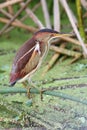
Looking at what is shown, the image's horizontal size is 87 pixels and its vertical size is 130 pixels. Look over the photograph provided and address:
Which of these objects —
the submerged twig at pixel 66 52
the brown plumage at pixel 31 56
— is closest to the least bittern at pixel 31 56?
the brown plumage at pixel 31 56

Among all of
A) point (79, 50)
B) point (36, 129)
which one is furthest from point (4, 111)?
point (79, 50)

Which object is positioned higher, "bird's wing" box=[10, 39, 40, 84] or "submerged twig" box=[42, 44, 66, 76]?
"submerged twig" box=[42, 44, 66, 76]

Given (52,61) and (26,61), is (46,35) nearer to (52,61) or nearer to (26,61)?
(26,61)

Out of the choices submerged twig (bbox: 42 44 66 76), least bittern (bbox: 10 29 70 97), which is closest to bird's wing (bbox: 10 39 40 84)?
least bittern (bbox: 10 29 70 97)

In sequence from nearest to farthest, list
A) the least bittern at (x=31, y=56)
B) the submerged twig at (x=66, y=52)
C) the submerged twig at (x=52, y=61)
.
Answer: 1. the least bittern at (x=31, y=56)
2. the submerged twig at (x=52, y=61)
3. the submerged twig at (x=66, y=52)

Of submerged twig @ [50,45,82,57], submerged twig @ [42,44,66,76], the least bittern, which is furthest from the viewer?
submerged twig @ [50,45,82,57]

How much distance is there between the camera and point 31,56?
2.71 metres

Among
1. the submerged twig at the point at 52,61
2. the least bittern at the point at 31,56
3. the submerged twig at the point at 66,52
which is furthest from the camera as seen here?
the submerged twig at the point at 66,52

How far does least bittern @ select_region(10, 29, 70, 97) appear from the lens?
8.77 feet

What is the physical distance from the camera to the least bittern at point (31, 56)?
8.77ft

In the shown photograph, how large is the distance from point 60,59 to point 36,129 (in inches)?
42.9

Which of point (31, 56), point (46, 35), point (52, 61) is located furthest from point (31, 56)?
point (52, 61)

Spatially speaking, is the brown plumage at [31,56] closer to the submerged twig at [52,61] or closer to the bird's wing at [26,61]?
the bird's wing at [26,61]

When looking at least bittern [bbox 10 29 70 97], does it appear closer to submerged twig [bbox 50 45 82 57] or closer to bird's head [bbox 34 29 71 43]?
bird's head [bbox 34 29 71 43]
